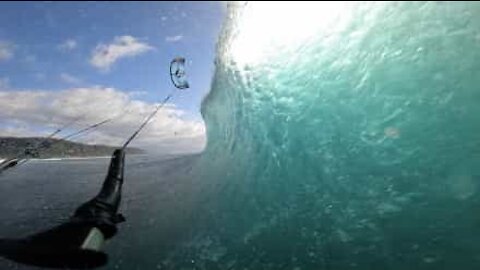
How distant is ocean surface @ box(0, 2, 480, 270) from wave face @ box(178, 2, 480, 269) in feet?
0.07

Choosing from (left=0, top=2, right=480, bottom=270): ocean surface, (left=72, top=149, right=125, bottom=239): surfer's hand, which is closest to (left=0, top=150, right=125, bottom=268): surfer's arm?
(left=72, top=149, right=125, bottom=239): surfer's hand

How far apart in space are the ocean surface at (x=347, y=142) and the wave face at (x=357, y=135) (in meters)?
0.02

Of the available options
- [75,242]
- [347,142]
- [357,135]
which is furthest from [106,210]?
[357,135]

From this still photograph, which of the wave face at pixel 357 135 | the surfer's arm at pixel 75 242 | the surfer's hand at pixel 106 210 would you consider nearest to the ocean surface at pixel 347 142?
the wave face at pixel 357 135

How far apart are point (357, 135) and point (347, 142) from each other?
10.0 inches

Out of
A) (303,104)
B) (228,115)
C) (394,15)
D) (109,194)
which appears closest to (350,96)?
(303,104)

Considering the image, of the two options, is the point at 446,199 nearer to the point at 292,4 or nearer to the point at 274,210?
the point at 274,210

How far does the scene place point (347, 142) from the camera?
9375mm

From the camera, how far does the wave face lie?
27.9ft

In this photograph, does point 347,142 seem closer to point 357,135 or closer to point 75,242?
point 357,135

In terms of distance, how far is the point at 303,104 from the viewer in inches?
377

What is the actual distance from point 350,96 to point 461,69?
6.59ft

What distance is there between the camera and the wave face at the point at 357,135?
27.9ft

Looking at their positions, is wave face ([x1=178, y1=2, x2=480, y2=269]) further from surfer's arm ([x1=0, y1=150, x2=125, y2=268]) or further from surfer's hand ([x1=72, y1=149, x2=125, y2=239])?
surfer's arm ([x1=0, y1=150, x2=125, y2=268])
